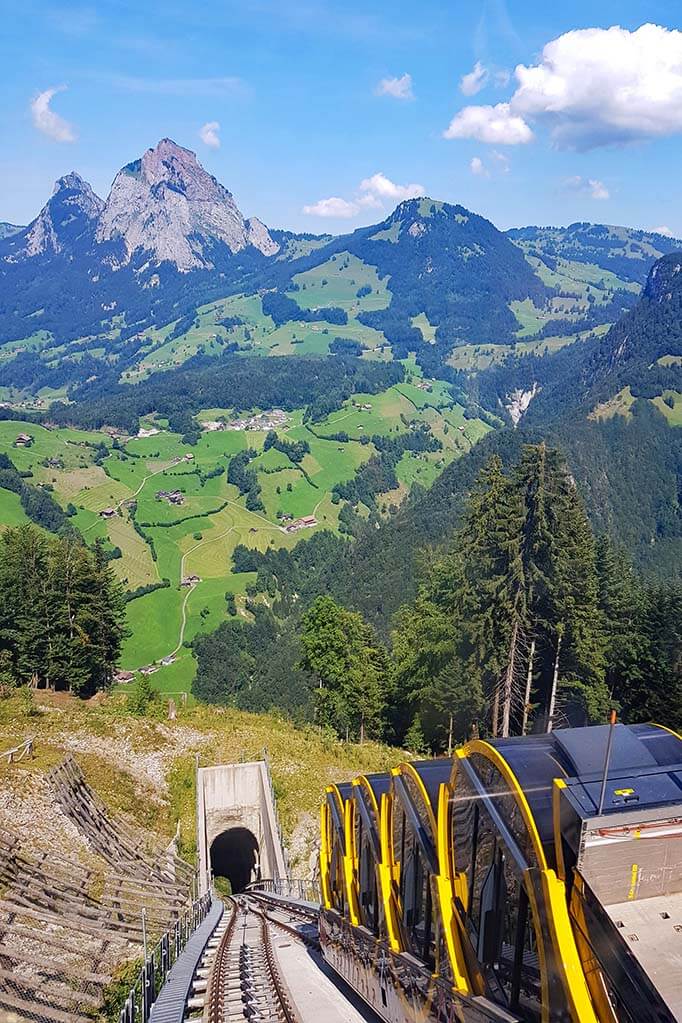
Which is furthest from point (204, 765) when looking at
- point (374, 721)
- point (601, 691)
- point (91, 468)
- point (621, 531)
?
point (91, 468)

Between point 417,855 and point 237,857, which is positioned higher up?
point 417,855

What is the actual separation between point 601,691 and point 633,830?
99.2 ft

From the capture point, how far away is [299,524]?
538ft

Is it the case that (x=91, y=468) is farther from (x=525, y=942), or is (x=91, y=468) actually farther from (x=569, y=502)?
(x=525, y=942)

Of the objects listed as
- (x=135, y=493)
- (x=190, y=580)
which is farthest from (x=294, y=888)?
(x=135, y=493)

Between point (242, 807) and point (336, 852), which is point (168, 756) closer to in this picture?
point (242, 807)

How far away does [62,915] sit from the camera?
14078 mm

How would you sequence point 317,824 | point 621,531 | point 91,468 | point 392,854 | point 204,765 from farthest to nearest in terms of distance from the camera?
point 91,468 → point 621,531 → point 204,765 → point 317,824 → point 392,854

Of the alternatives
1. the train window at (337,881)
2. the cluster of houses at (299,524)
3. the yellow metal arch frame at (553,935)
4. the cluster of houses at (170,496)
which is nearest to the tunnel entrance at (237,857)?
the train window at (337,881)

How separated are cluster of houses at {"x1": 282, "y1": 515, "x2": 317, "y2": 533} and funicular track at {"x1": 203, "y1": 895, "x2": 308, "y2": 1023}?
473ft

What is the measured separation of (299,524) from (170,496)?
113 ft

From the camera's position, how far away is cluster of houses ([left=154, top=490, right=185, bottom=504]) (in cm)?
16588

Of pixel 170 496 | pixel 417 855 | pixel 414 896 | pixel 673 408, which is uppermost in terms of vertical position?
pixel 673 408

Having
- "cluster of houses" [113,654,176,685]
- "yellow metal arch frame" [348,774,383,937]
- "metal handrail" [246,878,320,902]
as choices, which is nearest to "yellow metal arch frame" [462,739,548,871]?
"yellow metal arch frame" [348,774,383,937]
